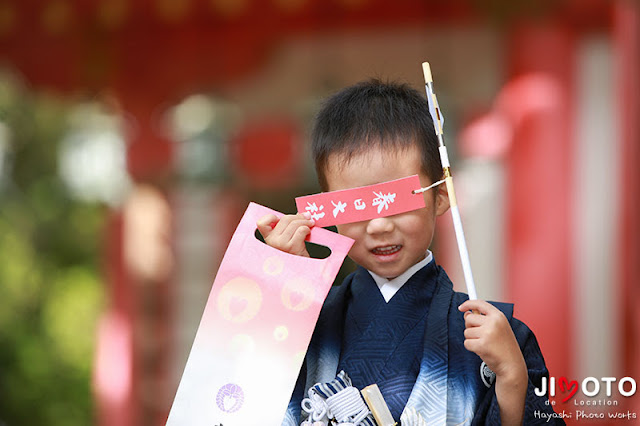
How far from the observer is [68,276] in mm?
2891

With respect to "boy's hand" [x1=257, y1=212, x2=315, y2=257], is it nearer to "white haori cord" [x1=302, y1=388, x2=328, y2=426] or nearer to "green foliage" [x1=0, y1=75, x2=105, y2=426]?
"white haori cord" [x1=302, y1=388, x2=328, y2=426]

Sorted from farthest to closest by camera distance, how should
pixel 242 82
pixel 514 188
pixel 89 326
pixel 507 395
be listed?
pixel 89 326 < pixel 242 82 < pixel 514 188 < pixel 507 395

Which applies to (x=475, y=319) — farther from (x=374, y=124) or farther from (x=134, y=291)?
(x=134, y=291)

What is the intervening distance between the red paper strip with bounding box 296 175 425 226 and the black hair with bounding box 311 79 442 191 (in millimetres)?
46

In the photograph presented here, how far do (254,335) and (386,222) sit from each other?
18 centimetres

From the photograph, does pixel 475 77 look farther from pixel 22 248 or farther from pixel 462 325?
pixel 22 248

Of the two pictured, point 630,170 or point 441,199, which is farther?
point 630,170

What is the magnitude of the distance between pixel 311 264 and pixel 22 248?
8.17 ft

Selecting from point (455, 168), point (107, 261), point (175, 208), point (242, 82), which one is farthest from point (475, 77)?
point (107, 261)

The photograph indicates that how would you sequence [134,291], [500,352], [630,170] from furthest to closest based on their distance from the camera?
1. [134,291]
2. [630,170]
3. [500,352]

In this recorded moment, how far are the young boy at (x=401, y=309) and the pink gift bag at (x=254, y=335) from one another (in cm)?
3

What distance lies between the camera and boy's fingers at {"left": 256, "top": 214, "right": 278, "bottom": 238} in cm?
76

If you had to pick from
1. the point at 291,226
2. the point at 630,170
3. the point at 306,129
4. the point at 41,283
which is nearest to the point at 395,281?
the point at 291,226

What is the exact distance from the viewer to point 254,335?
74cm
